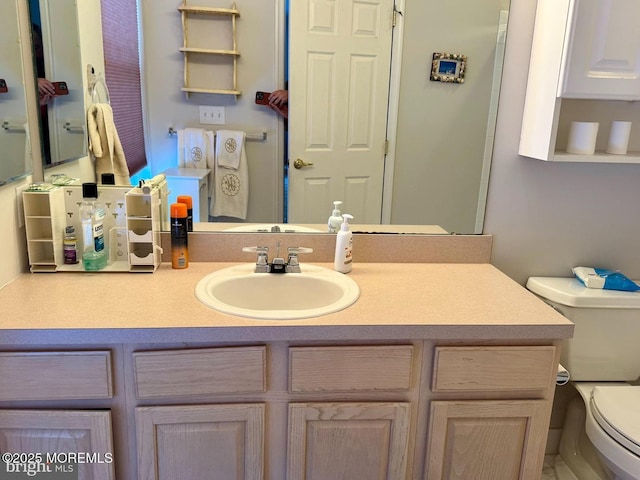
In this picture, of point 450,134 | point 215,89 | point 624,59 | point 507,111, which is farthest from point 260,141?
point 624,59

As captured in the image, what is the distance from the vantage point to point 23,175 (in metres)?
1.46

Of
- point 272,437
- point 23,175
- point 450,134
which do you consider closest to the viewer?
point 272,437

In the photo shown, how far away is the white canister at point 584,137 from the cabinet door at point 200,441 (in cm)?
127

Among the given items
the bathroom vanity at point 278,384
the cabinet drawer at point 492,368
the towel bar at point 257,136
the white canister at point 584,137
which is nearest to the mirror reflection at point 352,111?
the towel bar at point 257,136

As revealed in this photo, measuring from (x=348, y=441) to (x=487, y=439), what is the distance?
39 cm

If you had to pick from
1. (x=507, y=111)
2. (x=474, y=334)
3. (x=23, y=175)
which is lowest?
(x=474, y=334)

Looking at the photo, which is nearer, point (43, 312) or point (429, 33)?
point (43, 312)

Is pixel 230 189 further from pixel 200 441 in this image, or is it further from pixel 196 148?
pixel 200 441

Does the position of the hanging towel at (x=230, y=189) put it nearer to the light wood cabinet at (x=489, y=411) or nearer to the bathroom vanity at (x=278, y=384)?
the bathroom vanity at (x=278, y=384)

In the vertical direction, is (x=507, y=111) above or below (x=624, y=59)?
below

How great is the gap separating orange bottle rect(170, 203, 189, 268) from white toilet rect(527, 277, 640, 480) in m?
1.21

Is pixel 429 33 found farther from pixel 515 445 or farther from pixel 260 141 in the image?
pixel 515 445

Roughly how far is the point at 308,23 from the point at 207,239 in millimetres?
789

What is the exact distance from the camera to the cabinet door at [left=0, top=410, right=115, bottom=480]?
1248 mm
